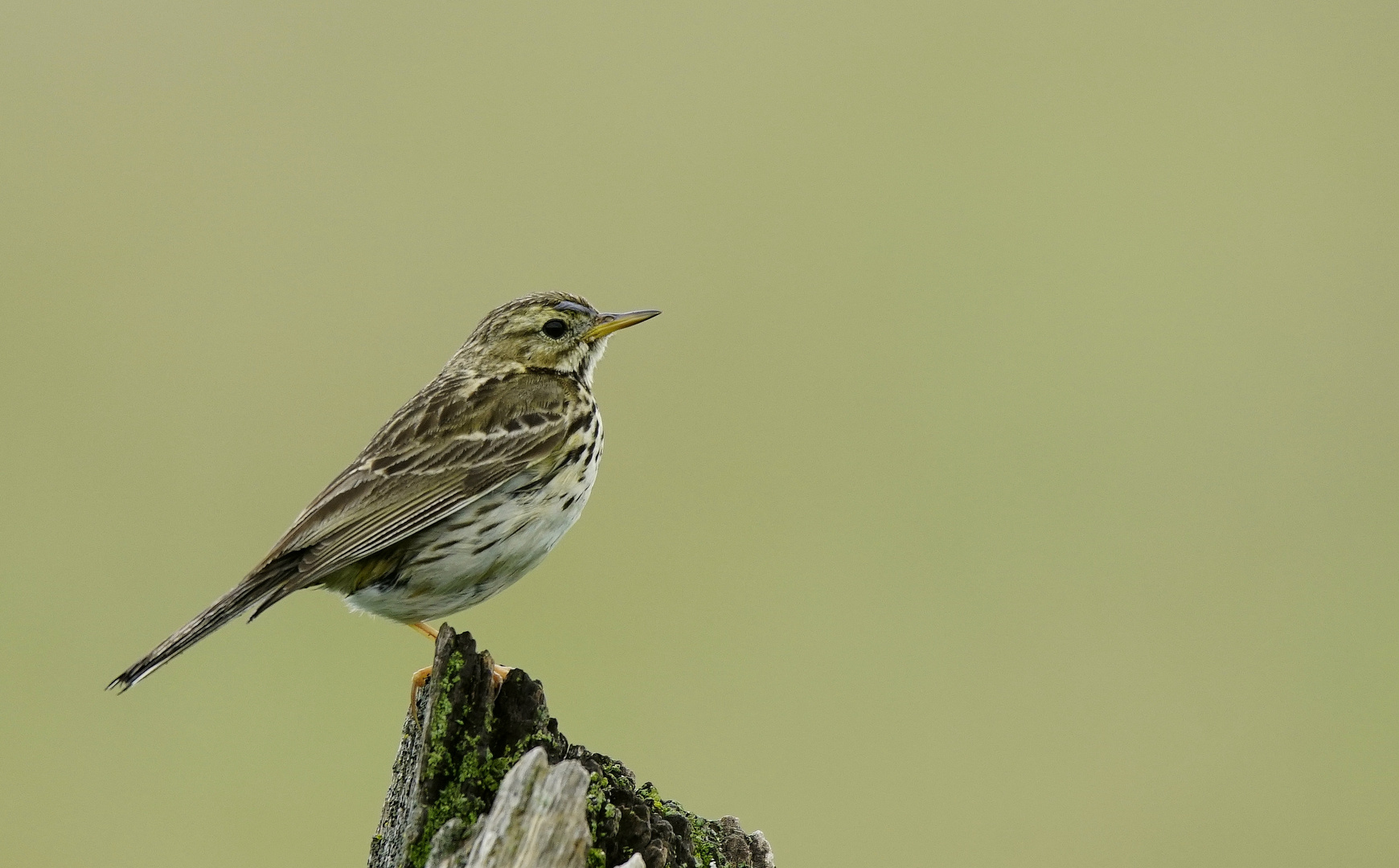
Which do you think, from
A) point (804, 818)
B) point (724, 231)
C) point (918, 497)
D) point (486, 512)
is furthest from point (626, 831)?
point (724, 231)

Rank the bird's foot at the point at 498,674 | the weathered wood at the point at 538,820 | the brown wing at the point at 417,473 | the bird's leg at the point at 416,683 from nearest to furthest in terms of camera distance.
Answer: the weathered wood at the point at 538,820 < the bird's foot at the point at 498,674 < the bird's leg at the point at 416,683 < the brown wing at the point at 417,473

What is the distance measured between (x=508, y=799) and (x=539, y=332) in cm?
417

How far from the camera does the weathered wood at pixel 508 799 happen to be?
4.31 m

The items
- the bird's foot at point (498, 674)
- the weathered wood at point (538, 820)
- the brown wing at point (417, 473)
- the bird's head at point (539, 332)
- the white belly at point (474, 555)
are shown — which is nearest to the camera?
the weathered wood at point (538, 820)

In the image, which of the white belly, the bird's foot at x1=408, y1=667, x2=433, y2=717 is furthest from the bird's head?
the bird's foot at x1=408, y1=667, x2=433, y2=717

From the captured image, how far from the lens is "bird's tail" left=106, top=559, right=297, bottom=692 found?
18.3 ft

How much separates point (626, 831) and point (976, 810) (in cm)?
809

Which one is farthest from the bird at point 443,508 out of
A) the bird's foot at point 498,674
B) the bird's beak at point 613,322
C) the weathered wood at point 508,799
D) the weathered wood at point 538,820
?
the weathered wood at point 538,820

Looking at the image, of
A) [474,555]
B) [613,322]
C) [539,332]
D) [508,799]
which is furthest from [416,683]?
[613,322]

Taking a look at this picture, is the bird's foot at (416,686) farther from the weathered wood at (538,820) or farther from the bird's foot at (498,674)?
the weathered wood at (538,820)

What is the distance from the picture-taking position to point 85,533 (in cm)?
1348

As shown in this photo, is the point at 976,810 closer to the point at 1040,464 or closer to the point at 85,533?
the point at 1040,464

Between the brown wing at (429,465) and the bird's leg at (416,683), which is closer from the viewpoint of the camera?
the bird's leg at (416,683)

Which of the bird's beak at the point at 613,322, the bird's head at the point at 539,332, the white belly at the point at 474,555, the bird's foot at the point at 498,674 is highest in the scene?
the bird's beak at the point at 613,322
